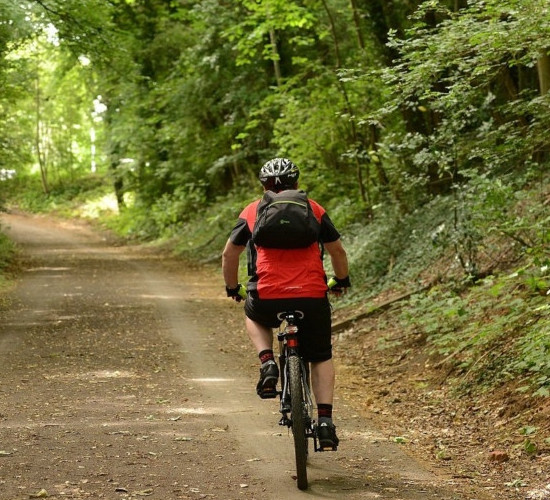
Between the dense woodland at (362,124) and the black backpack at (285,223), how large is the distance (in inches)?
108

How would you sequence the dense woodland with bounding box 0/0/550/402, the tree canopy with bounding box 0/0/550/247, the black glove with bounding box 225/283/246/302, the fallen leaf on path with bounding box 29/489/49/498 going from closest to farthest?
the fallen leaf on path with bounding box 29/489/49/498 → the black glove with bounding box 225/283/246/302 → the dense woodland with bounding box 0/0/550/402 → the tree canopy with bounding box 0/0/550/247

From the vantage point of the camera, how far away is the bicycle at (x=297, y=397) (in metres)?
5.51

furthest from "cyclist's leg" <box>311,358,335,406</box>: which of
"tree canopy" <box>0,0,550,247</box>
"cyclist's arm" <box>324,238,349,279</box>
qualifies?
"tree canopy" <box>0,0,550,247</box>

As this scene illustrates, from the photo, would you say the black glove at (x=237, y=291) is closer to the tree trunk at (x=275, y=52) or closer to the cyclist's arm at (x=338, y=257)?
the cyclist's arm at (x=338, y=257)

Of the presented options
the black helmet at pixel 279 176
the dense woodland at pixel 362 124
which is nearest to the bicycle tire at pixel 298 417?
the black helmet at pixel 279 176

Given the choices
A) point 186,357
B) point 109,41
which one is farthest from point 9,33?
point 186,357

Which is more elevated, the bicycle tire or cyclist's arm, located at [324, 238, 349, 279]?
cyclist's arm, located at [324, 238, 349, 279]

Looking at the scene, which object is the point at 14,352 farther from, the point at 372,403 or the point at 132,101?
the point at 132,101

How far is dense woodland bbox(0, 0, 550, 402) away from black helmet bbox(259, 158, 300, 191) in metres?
2.87

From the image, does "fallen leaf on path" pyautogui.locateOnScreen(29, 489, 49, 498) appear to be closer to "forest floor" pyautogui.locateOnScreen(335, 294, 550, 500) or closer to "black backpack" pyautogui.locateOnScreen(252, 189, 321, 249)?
"black backpack" pyautogui.locateOnScreen(252, 189, 321, 249)

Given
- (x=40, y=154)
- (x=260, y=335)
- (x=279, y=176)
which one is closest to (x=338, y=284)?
(x=260, y=335)

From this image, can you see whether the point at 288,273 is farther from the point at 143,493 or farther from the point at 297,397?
the point at 143,493

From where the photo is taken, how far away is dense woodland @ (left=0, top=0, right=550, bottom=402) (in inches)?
371

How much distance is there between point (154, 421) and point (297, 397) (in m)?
2.65
